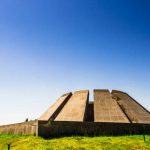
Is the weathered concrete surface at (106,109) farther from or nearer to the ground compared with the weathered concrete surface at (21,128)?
farther from the ground

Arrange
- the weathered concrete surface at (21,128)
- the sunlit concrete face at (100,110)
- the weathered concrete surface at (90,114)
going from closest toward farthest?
the weathered concrete surface at (21,128) < the sunlit concrete face at (100,110) < the weathered concrete surface at (90,114)

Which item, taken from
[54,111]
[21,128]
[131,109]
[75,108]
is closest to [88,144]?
[21,128]

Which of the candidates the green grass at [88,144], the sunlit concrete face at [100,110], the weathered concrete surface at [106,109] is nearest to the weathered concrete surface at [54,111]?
the sunlit concrete face at [100,110]

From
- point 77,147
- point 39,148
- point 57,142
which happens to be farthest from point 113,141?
point 39,148

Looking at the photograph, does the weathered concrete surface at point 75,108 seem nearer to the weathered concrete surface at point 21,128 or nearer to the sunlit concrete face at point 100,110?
the sunlit concrete face at point 100,110

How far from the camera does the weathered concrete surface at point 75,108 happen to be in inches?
1097

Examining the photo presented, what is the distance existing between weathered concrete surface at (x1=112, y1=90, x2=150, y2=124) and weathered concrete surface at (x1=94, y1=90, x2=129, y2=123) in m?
1.03

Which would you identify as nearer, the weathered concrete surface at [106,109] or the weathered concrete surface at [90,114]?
the weathered concrete surface at [106,109]

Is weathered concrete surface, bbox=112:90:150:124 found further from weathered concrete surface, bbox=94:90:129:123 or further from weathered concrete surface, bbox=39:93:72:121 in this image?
weathered concrete surface, bbox=39:93:72:121

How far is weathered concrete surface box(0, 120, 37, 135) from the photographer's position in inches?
1005

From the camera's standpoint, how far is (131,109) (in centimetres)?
3092

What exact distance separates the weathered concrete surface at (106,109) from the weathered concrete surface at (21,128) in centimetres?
710

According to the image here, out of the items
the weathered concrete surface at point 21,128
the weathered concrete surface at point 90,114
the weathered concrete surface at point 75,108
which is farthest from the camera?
the weathered concrete surface at point 90,114

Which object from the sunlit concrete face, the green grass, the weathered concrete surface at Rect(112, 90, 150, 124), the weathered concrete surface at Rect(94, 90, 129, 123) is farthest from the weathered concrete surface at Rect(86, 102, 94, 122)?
the green grass
